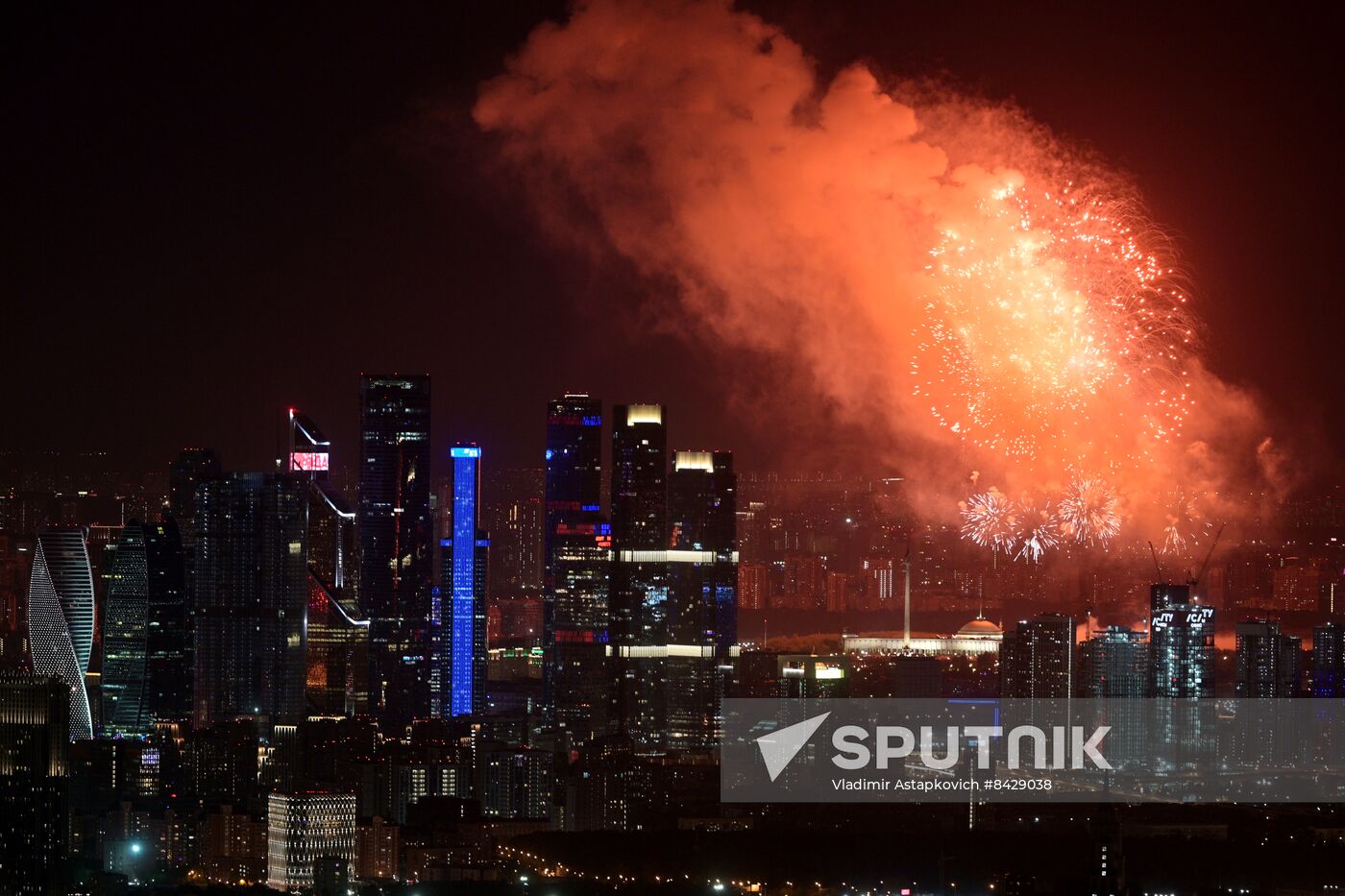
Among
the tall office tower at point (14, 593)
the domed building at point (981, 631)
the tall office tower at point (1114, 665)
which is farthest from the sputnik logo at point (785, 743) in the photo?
the tall office tower at point (14, 593)

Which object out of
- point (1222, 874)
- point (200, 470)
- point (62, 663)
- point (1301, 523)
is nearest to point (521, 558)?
point (200, 470)

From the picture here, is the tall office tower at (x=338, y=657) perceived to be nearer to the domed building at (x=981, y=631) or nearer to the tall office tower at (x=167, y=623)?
the tall office tower at (x=167, y=623)

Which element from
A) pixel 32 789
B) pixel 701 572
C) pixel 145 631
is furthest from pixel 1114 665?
pixel 32 789

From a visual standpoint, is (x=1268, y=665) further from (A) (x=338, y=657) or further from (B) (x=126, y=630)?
(B) (x=126, y=630)

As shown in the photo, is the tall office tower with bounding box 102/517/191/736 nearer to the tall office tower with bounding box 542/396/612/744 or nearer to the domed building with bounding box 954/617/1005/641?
the tall office tower with bounding box 542/396/612/744

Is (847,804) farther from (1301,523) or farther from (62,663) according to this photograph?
(62,663)
